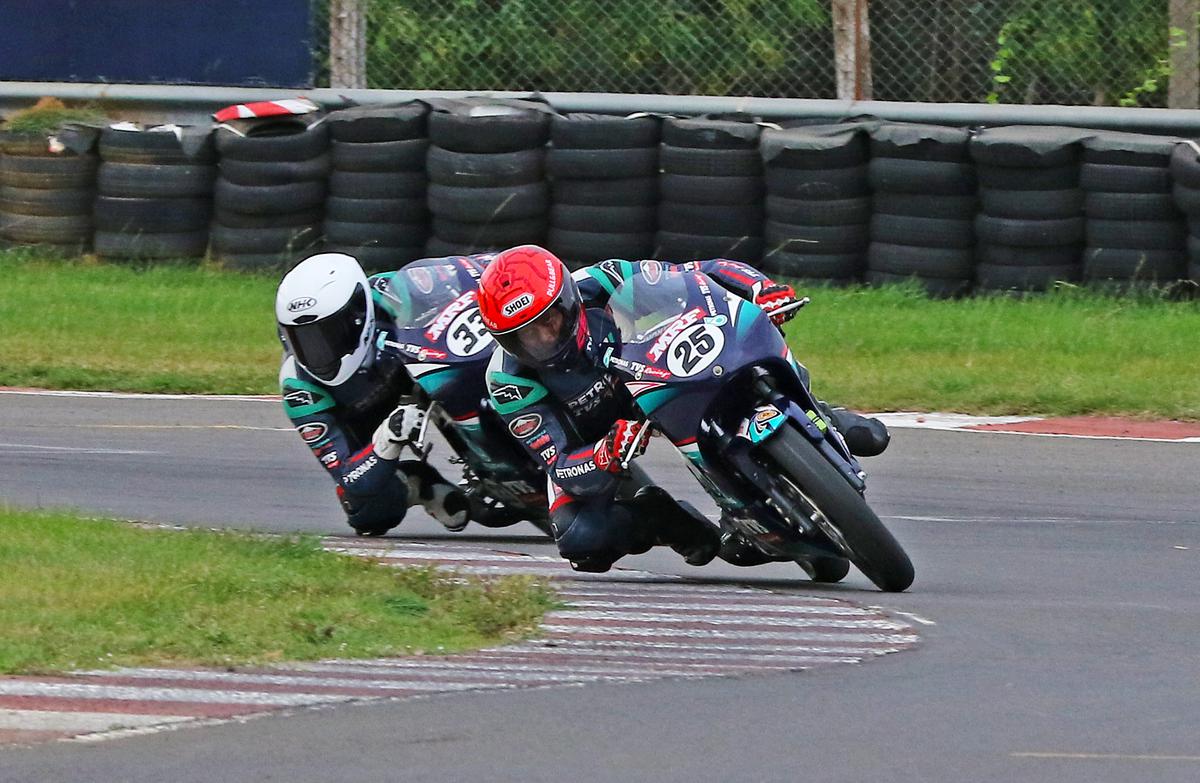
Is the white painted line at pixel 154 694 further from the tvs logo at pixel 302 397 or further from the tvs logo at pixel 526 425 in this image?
the tvs logo at pixel 302 397

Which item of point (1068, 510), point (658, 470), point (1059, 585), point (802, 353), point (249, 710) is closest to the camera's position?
point (249, 710)

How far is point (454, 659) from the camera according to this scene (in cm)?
570

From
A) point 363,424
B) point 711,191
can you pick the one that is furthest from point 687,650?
point 711,191

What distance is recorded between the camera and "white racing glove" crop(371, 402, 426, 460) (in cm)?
782

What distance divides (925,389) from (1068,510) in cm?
315

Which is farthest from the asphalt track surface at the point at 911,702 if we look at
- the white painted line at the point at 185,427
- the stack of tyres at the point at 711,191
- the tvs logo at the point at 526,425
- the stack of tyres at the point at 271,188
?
the stack of tyres at the point at 271,188

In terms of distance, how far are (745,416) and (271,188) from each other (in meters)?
9.51

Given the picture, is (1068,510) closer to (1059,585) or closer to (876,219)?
(1059,585)

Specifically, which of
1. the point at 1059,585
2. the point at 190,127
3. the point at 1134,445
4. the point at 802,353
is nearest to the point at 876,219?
the point at 802,353

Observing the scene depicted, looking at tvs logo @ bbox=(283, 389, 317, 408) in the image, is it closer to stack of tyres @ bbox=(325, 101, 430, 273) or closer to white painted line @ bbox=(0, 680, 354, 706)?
white painted line @ bbox=(0, 680, 354, 706)

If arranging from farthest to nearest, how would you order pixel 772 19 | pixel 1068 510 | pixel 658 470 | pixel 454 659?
pixel 772 19, pixel 658 470, pixel 1068 510, pixel 454 659

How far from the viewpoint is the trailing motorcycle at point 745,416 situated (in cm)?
629

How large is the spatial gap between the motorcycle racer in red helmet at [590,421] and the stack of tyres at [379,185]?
25.6ft

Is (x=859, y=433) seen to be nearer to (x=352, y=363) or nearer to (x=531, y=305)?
(x=531, y=305)
